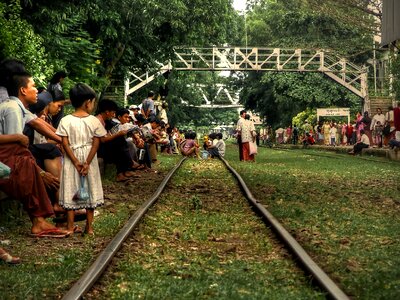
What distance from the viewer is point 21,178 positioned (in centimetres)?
850

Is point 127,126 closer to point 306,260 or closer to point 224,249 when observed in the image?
point 224,249

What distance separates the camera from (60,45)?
21.8m

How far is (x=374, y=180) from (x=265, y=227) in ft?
27.6

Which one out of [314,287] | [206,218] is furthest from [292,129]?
[314,287]

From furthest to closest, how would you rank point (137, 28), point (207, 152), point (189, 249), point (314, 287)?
point (207, 152) → point (137, 28) → point (189, 249) → point (314, 287)

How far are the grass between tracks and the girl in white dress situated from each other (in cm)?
Result: 69

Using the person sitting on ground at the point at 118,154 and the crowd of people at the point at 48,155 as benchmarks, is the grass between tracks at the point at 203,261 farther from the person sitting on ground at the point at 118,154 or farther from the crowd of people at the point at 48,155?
the person sitting on ground at the point at 118,154

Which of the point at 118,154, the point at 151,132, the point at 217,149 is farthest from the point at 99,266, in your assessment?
the point at 217,149

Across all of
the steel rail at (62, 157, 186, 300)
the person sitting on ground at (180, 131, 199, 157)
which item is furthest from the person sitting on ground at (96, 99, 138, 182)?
the person sitting on ground at (180, 131, 199, 157)

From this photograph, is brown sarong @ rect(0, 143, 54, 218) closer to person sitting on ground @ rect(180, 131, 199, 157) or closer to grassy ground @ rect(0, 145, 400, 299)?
grassy ground @ rect(0, 145, 400, 299)

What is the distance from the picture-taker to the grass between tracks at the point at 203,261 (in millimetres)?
6448

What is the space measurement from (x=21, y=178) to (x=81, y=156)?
3.22ft

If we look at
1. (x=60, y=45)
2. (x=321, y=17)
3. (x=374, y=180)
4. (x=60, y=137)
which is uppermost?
(x=321, y=17)

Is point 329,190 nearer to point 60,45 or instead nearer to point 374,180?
point 374,180
